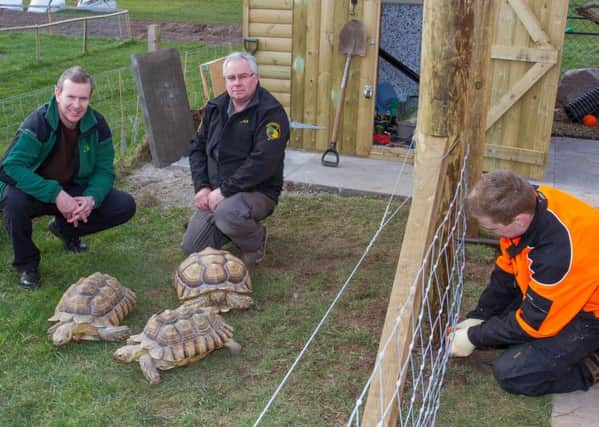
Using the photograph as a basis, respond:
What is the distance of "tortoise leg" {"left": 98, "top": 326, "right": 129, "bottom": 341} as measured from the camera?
4.12 m

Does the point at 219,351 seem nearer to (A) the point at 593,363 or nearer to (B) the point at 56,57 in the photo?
(A) the point at 593,363

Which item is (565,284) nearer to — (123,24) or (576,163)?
(576,163)

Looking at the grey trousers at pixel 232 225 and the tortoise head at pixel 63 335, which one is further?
the grey trousers at pixel 232 225

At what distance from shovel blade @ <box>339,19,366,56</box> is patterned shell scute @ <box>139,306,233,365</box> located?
4221mm

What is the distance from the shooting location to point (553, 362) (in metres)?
3.56

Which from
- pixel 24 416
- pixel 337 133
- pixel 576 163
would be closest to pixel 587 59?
pixel 576 163

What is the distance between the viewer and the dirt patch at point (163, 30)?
17328mm

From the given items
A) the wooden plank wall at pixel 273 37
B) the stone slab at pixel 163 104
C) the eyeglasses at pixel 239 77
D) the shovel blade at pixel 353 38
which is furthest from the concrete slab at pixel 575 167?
the stone slab at pixel 163 104

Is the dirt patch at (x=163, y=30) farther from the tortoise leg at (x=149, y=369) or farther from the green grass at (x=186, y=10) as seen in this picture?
the tortoise leg at (x=149, y=369)

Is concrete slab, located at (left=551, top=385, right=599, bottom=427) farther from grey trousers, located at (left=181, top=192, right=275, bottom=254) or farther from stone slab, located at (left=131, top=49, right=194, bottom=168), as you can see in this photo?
stone slab, located at (left=131, top=49, right=194, bottom=168)

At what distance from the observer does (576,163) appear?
7727 millimetres

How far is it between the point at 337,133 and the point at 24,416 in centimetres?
491

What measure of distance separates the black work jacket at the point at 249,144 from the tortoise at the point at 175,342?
135 cm

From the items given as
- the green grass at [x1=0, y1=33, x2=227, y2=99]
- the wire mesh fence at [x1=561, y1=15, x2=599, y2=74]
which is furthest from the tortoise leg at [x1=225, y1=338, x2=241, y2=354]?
the wire mesh fence at [x1=561, y1=15, x2=599, y2=74]
